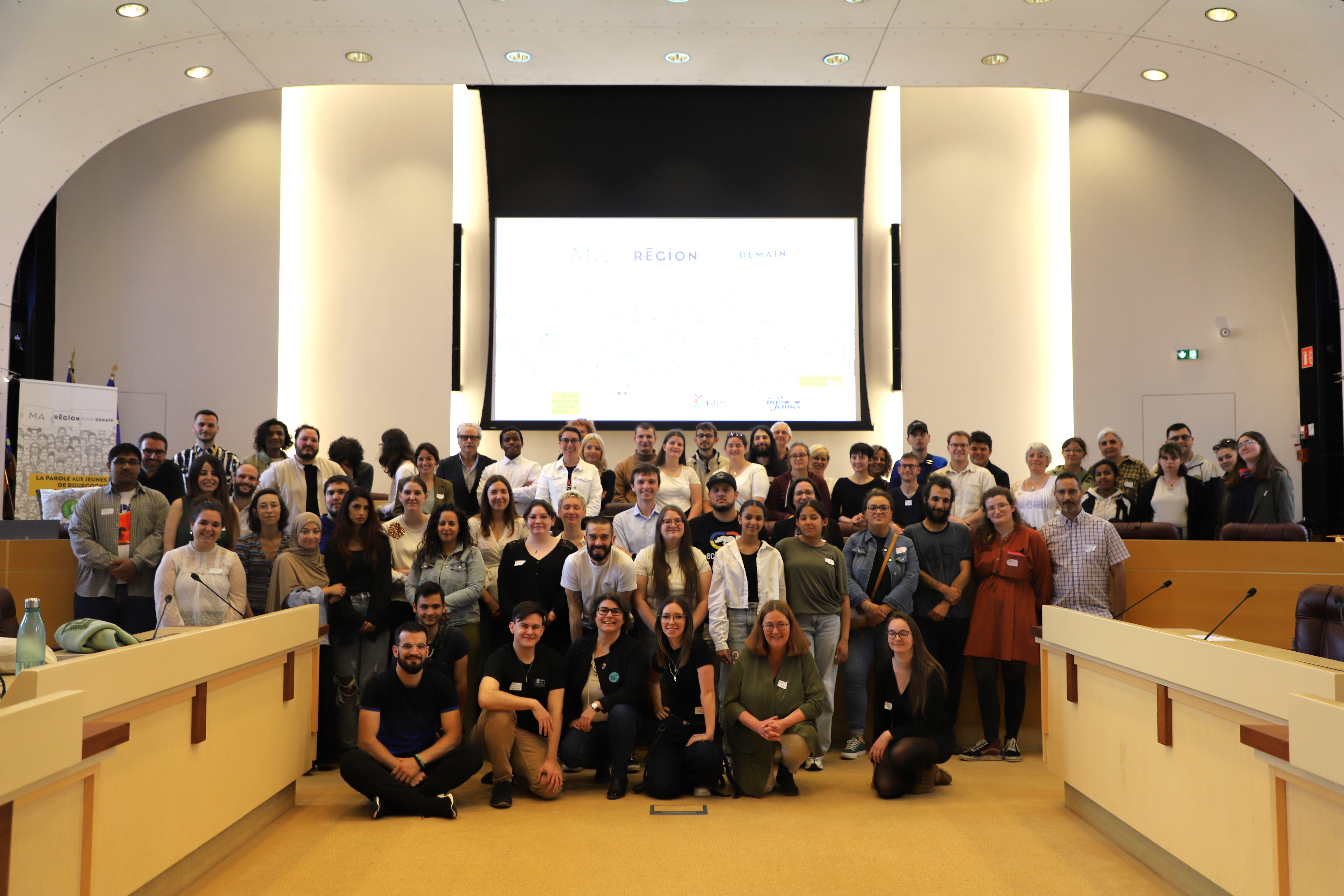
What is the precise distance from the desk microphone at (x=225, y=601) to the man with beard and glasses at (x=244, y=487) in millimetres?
1048

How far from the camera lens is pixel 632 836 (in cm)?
395

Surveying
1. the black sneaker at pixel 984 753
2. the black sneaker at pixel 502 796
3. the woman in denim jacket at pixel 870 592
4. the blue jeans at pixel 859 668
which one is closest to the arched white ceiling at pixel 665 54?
the woman in denim jacket at pixel 870 592

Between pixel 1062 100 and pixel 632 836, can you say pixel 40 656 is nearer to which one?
pixel 632 836

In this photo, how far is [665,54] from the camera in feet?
19.8

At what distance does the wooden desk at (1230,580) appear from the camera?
5621mm

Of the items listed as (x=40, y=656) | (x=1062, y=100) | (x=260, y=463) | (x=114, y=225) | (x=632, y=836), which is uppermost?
(x=1062, y=100)

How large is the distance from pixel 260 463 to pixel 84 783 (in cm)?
377

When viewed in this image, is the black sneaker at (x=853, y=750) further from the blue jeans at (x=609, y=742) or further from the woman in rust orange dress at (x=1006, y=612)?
the blue jeans at (x=609, y=742)

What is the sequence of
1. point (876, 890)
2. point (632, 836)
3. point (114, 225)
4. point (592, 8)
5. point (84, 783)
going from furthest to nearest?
point (114, 225), point (592, 8), point (632, 836), point (876, 890), point (84, 783)

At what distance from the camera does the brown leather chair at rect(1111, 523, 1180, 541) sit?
18.7 feet

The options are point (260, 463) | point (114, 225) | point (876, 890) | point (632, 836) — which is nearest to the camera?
point (876, 890)

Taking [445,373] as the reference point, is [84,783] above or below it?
below

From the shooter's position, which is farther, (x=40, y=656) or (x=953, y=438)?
(x=953, y=438)

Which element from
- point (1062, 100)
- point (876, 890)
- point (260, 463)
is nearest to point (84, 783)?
point (876, 890)
